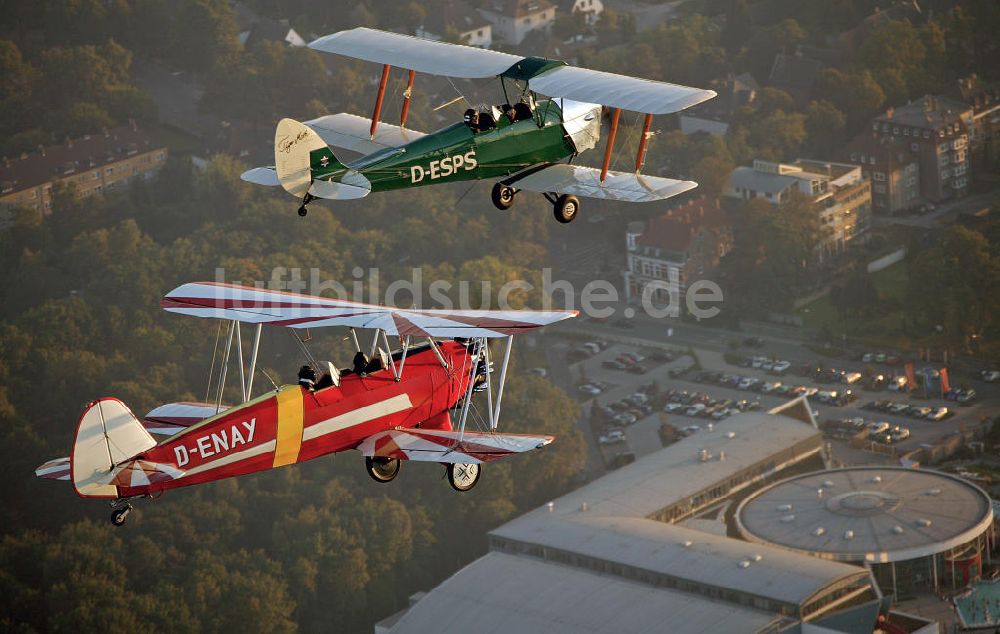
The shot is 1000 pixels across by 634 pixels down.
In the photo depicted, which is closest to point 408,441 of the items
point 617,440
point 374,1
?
point 617,440

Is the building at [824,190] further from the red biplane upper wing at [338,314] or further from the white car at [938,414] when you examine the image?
the red biplane upper wing at [338,314]

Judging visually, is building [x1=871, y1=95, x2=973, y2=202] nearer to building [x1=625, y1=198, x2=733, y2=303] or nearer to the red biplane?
building [x1=625, y1=198, x2=733, y2=303]

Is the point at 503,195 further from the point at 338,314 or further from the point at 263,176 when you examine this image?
the point at 338,314

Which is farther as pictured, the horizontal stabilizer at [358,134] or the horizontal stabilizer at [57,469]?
the horizontal stabilizer at [358,134]

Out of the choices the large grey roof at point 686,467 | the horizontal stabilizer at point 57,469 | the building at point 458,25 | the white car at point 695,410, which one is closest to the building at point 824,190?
the white car at point 695,410

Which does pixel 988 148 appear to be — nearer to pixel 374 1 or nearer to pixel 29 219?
pixel 374 1

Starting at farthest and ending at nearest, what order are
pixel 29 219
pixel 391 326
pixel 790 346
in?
pixel 29 219 < pixel 790 346 < pixel 391 326
